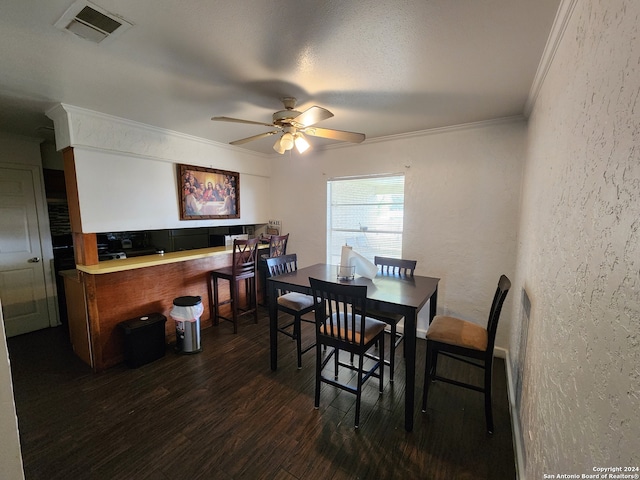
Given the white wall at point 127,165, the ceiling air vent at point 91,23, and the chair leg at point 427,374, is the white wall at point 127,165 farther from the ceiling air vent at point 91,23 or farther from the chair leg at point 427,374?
the chair leg at point 427,374

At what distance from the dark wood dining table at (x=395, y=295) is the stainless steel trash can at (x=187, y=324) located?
92cm

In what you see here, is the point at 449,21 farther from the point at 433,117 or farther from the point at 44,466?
the point at 44,466

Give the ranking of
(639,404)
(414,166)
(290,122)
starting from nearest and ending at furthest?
(639,404) < (290,122) < (414,166)

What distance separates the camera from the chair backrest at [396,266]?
2.72 meters

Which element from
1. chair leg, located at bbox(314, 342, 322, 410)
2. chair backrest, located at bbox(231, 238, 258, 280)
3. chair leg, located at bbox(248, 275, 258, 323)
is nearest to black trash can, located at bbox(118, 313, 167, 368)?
Result: chair backrest, located at bbox(231, 238, 258, 280)

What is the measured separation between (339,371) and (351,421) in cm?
56

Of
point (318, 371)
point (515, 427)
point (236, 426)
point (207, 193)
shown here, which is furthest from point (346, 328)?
point (207, 193)

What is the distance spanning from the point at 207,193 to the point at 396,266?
→ 261 centimetres

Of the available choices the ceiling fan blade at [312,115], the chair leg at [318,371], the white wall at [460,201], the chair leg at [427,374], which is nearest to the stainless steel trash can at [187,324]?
the chair leg at [318,371]

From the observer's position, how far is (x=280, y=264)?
2.94 m

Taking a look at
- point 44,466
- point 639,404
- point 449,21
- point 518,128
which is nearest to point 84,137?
point 44,466

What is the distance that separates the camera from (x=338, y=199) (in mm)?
3773

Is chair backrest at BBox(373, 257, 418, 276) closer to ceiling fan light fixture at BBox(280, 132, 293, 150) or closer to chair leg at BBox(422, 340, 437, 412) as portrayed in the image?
chair leg at BBox(422, 340, 437, 412)

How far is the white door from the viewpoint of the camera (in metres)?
3.10
